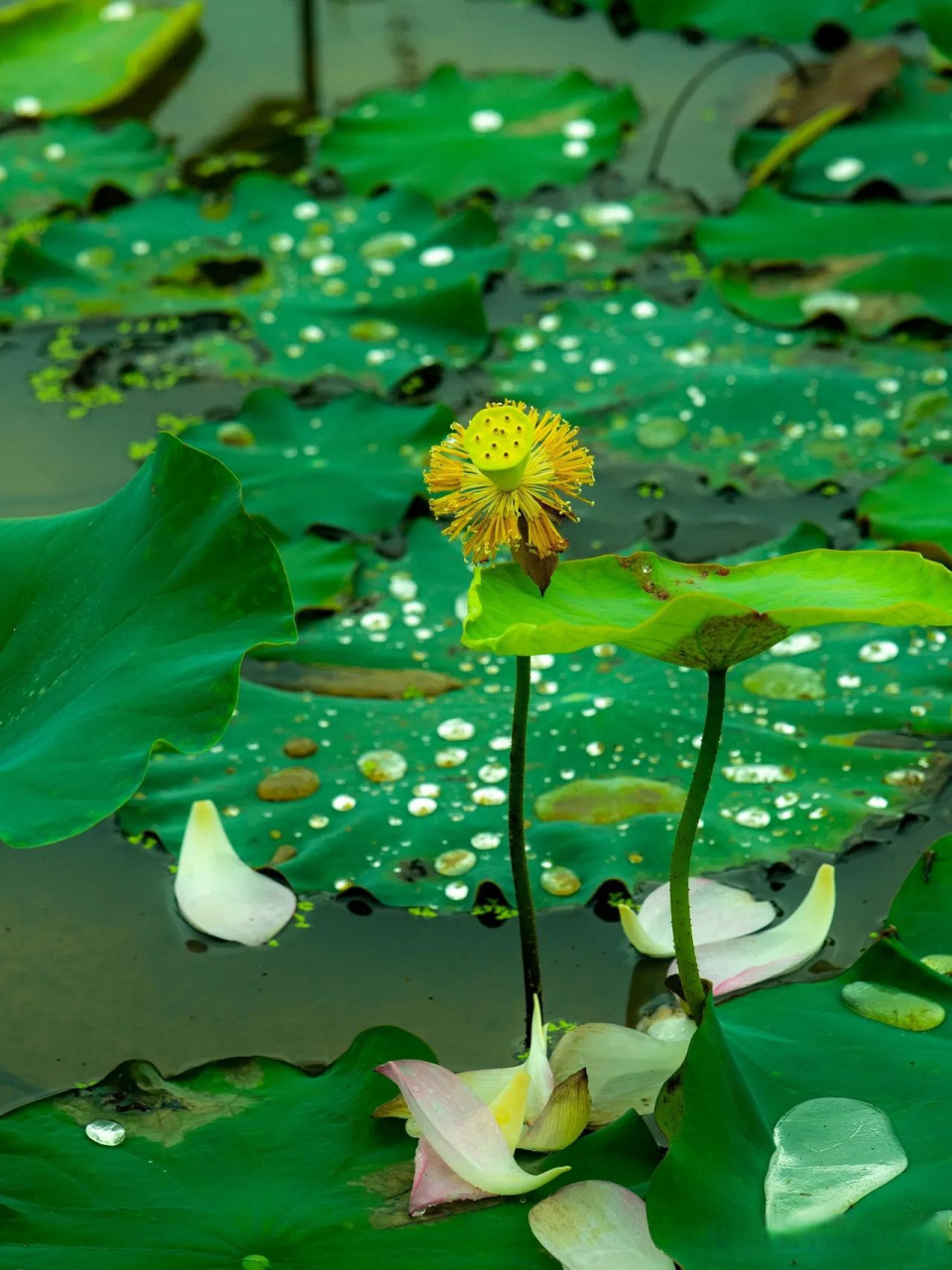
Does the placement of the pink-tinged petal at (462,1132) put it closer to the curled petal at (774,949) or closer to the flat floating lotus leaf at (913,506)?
the curled petal at (774,949)

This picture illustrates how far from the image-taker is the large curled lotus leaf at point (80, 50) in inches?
141

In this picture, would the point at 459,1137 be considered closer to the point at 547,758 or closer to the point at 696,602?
the point at 696,602

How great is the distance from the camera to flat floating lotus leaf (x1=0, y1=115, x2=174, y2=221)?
3219mm

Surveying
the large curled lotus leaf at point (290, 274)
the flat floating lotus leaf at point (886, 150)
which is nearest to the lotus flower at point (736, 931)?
the large curled lotus leaf at point (290, 274)

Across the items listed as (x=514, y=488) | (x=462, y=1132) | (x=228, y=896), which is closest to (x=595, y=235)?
(x=228, y=896)

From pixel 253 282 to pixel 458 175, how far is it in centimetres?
54

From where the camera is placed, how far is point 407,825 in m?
1.76

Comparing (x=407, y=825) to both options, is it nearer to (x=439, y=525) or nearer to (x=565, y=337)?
(x=439, y=525)

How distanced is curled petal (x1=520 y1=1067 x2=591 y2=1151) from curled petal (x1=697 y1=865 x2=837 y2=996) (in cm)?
23

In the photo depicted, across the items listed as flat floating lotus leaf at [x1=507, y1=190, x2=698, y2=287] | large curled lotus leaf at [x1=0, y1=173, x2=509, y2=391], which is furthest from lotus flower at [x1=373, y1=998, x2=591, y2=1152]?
flat floating lotus leaf at [x1=507, y1=190, x2=698, y2=287]

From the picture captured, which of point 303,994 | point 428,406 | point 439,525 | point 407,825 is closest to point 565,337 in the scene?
point 428,406

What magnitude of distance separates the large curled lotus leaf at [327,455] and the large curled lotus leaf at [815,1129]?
3.72 ft

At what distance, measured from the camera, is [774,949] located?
1.52m

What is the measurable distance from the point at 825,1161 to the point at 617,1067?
0.28 m
